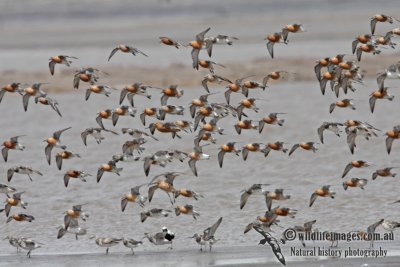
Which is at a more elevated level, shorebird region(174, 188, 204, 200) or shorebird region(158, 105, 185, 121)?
shorebird region(158, 105, 185, 121)

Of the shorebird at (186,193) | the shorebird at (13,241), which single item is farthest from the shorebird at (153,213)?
the shorebird at (13,241)

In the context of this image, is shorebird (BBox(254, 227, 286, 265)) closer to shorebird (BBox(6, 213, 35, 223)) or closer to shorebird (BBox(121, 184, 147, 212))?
shorebird (BBox(121, 184, 147, 212))

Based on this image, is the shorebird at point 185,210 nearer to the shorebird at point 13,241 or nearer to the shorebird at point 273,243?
the shorebird at point 273,243

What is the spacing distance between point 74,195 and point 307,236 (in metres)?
7.22

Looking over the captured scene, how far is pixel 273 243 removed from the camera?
23.4 m

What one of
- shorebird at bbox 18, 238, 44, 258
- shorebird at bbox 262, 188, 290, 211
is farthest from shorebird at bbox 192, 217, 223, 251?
shorebird at bbox 18, 238, 44, 258

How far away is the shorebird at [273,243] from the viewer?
22.3m

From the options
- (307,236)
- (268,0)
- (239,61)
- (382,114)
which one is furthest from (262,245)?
(268,0)

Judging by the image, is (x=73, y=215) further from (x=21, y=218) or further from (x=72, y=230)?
(x=21, y=218)

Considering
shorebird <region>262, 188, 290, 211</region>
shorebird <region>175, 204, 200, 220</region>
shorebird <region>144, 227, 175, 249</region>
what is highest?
shorebird <region>262, 188, 290, 211</region>

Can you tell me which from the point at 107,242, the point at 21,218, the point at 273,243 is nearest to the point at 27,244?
the point at 21,218

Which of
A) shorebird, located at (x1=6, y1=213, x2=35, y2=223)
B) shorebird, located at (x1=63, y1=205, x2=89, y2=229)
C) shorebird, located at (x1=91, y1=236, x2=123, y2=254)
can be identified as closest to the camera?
shorebird, located at (x1=91, y1=236, x2=123, y2=254)

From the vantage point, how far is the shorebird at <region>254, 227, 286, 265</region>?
22297 mm

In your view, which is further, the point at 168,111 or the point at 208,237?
the point at 168,111
